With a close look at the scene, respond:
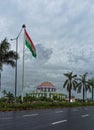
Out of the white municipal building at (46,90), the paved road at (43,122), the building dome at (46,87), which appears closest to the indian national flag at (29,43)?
the paved road at (43,122)

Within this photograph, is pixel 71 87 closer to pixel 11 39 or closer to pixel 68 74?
pixel 68 74

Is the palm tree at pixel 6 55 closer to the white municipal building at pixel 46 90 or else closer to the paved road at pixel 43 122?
the paved road at pixel 43 122

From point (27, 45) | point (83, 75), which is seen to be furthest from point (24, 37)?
point (83, 75)

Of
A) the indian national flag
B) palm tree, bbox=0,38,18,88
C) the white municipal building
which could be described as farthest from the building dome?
the indian national flag

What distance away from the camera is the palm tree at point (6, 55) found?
159ft

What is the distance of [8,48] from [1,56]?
5.32ft

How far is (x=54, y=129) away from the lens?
16484mm

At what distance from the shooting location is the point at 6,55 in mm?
49812

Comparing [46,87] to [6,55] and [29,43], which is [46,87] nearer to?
[6,55]

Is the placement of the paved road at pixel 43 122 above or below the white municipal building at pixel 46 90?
below

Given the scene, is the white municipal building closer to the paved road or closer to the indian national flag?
the indian national flag

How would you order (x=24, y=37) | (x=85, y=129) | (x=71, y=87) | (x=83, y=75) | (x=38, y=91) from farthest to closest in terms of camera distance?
(x=38, y=91)
(x=83, y=75)
(x=71, y=87)
(x=24, y=37)
(x=85, y=129)

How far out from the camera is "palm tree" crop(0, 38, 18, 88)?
48.5m

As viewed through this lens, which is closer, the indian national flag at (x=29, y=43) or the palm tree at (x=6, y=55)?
the indian national flag at (x=29, y=43)
